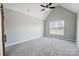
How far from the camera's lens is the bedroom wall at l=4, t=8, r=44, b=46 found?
420cm

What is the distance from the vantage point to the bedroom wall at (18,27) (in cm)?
420

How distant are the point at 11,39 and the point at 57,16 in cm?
481

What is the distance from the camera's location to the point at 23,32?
5.36 meters

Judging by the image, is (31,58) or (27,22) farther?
(27,22)

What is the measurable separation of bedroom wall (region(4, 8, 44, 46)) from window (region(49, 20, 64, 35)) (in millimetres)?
1814

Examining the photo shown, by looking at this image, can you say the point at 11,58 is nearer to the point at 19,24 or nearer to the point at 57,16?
the point at 19,24

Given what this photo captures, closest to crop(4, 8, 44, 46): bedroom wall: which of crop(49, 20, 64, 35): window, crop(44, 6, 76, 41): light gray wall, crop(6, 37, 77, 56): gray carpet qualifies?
crop(6, 37, 77, 56): gray carpet

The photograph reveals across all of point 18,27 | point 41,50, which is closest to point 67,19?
point 41,50

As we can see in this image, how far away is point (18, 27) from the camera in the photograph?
16.1ft

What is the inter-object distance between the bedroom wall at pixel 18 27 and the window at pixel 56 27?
5.95 ft

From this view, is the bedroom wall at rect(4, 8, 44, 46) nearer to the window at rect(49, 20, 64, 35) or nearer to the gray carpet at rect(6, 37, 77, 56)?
the gray carpet at rect(6, 37, 77, 56)

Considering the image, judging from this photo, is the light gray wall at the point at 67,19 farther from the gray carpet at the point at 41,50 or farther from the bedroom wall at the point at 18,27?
the bedroom wall at the point at 18,27

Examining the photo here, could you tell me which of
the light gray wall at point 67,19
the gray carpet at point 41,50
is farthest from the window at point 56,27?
the gray carpet at point 41,50

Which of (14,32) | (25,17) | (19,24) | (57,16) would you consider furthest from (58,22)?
(14,32)
